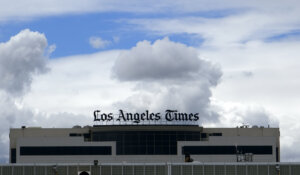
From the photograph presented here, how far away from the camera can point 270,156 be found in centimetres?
18662

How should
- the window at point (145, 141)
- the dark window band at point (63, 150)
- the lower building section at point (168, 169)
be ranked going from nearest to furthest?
the lower building section at point (168, 169)
the dark window band at point (63, 150)
the window at point (145, 141)

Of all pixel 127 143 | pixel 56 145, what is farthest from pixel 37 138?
pixel 127 143

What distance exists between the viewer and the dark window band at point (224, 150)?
184000 millimetres

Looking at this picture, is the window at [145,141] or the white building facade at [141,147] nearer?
the white building facade at [141,147]

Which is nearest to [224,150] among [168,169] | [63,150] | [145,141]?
[145,141]

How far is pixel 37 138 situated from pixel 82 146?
1242 cm

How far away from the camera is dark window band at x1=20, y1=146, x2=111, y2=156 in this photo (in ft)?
606

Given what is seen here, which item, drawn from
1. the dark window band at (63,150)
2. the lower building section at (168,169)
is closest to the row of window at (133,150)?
the dark window band at (63,150)

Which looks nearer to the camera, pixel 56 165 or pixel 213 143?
pixel 56 165

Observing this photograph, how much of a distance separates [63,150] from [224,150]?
139ft

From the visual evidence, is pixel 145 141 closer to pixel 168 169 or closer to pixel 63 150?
pixel 63 150

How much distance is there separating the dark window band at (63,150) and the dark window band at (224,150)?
21.7m

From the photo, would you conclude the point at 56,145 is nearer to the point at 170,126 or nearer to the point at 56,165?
the point at 170,126

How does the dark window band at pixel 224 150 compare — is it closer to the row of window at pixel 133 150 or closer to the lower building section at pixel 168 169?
the row of window at pixel 133 150
